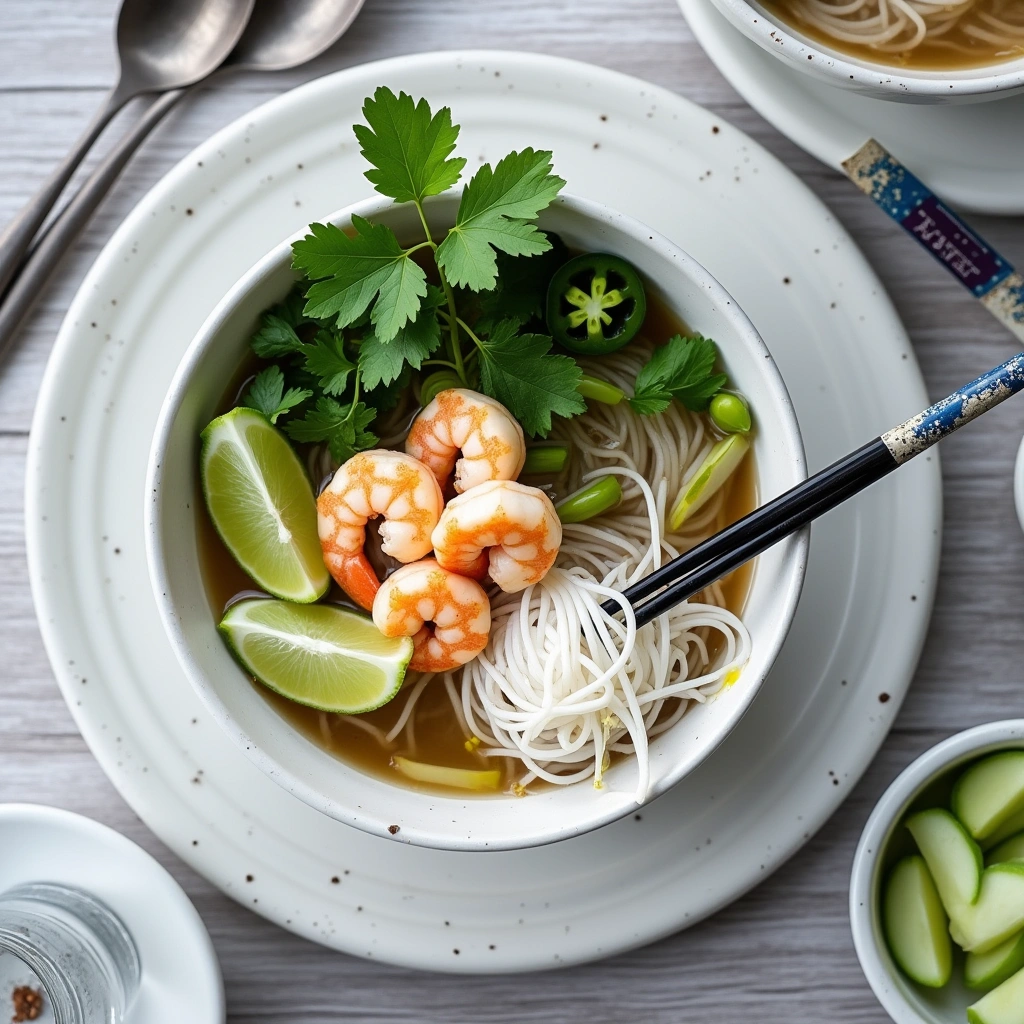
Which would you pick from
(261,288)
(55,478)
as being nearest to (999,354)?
(261,288)

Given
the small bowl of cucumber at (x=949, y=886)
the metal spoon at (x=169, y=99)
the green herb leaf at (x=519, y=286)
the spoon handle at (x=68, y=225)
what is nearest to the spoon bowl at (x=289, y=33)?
the metal spoon at (x=169, y=99)

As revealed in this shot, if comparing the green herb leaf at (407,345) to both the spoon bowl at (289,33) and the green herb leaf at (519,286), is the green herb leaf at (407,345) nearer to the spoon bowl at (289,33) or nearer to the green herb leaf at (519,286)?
the green herb leaf at (519,286)

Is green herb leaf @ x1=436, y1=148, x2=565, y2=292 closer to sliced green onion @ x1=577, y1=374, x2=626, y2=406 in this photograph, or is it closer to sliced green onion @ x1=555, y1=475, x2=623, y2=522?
sliced green onion @ x1=577, y1=374, x2=626, y2=406

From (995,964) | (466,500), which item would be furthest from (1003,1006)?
(466,500)

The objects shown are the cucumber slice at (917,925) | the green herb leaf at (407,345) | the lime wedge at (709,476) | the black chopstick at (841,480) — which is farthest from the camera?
the cucumber slice at (917,925)

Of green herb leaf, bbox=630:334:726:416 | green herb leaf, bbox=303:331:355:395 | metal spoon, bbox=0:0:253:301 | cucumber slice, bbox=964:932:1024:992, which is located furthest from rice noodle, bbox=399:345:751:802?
metal spoon, bbox=0:0:253:301

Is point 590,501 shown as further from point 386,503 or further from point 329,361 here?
point 329,361
